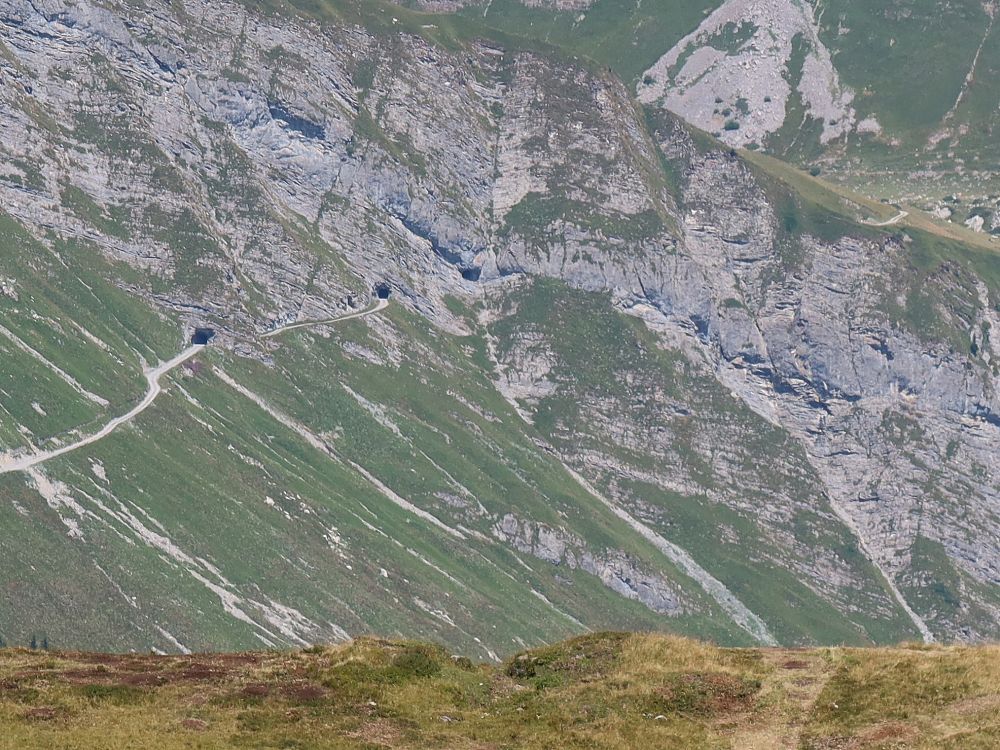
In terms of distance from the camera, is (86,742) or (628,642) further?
(628,642)

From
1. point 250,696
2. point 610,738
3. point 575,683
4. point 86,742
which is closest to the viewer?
point 86,742

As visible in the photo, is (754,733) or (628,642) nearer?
(754,733)

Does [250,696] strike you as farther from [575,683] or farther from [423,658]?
[575,683]

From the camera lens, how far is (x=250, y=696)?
2938 inches

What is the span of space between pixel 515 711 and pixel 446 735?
6.67 m

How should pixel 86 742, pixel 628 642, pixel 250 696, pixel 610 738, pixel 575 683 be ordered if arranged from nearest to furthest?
pixel 86 742
pixel 610 738
pixel 250 696
pixel 575 683
pixel 628 642

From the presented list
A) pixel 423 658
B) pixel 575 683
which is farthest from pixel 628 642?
pixel 423 658

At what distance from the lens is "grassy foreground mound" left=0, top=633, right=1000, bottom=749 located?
6800 cm

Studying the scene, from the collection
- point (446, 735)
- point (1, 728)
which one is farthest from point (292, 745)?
point (1, 728)

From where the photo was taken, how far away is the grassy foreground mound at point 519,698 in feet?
223

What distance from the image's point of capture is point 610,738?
6938 centimetres

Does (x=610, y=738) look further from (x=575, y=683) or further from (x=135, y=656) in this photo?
Answer: (x=135, y=656)

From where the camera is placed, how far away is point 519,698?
79.0 meters

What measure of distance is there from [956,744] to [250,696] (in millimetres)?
32134
